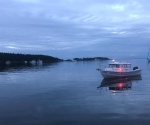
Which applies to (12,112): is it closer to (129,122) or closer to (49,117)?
(49,117)

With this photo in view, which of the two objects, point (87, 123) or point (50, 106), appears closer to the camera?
point (87, 123)

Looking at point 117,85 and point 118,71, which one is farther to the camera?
point 118,71

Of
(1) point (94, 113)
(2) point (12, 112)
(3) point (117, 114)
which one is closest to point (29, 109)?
(2) point (12, 112)

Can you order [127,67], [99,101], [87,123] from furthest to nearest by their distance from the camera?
[127,67]
[99,101]
[87,123]

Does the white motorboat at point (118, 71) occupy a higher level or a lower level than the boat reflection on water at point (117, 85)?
higher

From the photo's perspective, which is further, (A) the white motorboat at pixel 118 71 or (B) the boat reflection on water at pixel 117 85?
(A) the white motorboat at pixel 118 71

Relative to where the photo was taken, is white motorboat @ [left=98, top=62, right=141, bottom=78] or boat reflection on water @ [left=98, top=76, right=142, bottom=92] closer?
boat reflection on water @ [left=98, top=76, right=142, bottom=92]

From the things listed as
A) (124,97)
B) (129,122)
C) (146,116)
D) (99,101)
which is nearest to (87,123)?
(129,122)

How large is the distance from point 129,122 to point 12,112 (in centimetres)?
823

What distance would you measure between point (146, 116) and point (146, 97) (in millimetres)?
9333

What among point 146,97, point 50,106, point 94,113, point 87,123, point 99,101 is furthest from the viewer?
point 146,97

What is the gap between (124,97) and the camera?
1220 inches

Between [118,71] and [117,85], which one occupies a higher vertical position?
[118,71]

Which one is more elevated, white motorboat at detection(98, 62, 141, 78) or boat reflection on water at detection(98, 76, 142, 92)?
white motorboat at detection(98, 62, 141, 78)
